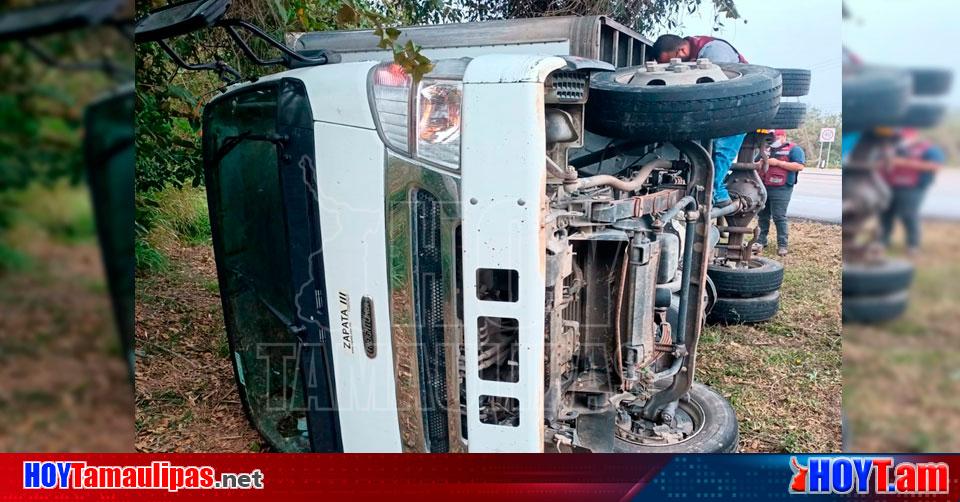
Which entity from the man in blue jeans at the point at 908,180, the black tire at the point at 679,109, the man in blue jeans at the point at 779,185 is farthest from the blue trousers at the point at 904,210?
the man in blue jeans at the point at 779,185

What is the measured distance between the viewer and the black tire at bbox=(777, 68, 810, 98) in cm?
438

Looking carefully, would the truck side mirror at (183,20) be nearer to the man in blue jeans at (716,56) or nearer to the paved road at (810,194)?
the man in blue jeans at (716,56)

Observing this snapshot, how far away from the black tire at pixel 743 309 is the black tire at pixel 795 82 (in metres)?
1.53

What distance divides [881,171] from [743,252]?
10.9 feet

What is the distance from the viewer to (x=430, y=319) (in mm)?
2289

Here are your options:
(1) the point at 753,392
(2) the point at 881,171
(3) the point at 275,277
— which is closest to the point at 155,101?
(3) the point at 275,277

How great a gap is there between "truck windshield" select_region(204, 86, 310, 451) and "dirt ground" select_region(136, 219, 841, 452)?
1.35 ft

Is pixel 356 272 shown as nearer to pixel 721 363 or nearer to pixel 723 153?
pixel 723 153

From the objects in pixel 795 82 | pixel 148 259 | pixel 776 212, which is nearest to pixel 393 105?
pixel 795 82

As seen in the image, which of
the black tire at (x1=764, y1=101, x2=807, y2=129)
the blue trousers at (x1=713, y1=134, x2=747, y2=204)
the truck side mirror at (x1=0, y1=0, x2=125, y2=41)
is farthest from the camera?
the black tire at (x1=764, y1=101, x2=807, y2=129)

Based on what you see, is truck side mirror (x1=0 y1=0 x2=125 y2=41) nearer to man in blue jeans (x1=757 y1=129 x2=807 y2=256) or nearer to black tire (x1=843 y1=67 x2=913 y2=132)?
black tire (x1=843 y1=67 x2=913 y2=132)

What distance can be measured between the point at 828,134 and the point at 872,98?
94.5 inches

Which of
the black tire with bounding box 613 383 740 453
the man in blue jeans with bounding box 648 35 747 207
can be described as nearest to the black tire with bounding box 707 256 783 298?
the man in blue jeans with bounding box 648 35 747 207

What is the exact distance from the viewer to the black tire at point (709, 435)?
3016 millimetres
